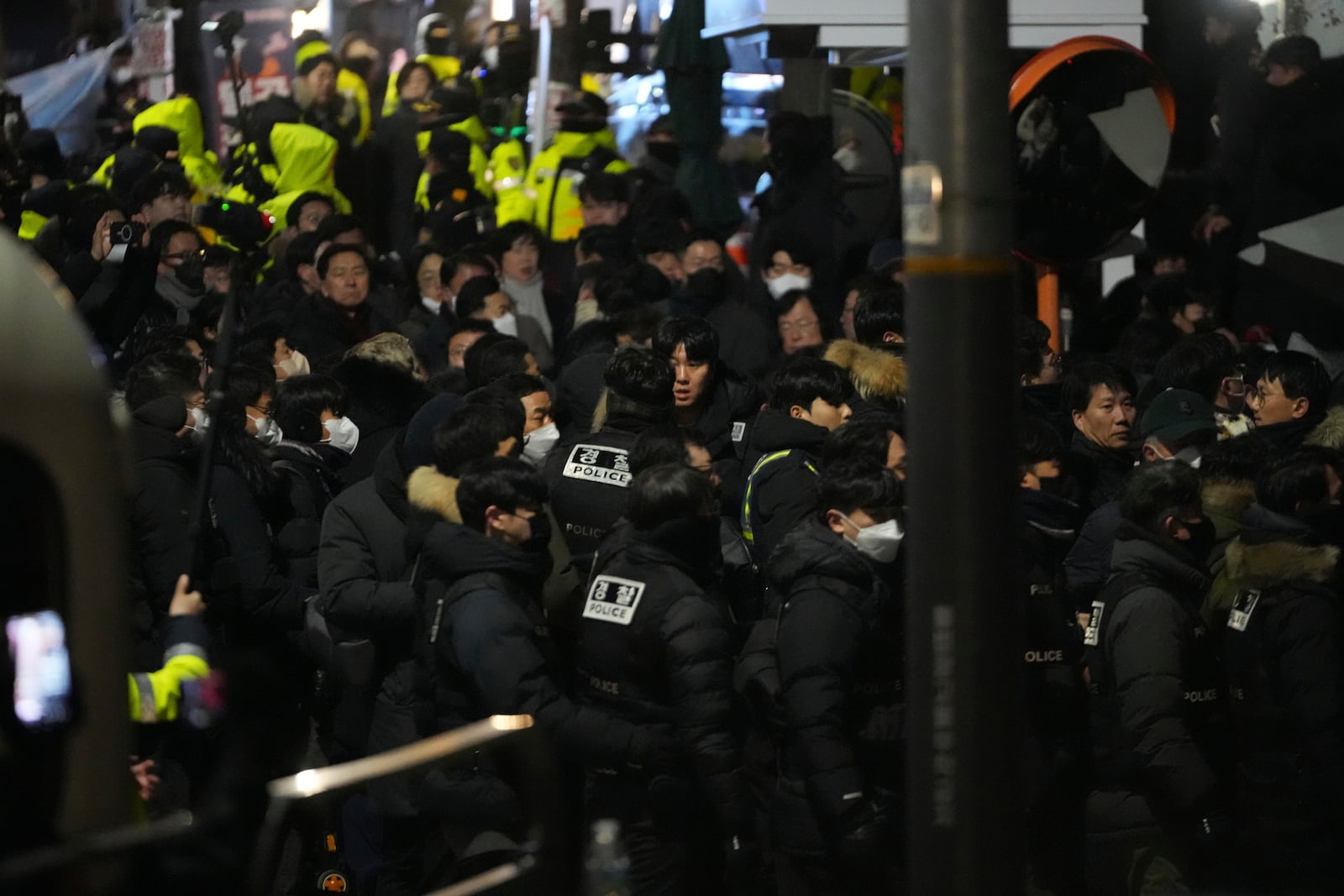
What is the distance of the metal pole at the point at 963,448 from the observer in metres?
4.21

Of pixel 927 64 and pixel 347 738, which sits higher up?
pixel 927 64

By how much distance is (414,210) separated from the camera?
48.5ft

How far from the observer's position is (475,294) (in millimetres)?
10820

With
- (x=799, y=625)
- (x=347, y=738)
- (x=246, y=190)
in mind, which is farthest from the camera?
(x=246, y=190)

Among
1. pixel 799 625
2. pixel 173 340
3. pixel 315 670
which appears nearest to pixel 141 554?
pixel 315 670

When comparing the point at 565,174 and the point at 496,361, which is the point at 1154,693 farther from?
the point at 565,174

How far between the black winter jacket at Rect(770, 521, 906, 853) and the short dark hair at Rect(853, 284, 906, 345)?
8.89ft

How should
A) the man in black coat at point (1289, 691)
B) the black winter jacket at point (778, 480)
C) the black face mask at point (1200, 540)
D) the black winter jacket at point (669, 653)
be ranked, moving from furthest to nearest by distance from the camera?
the black winter jacket at point (778, 480) → the black face mask at point (1200, 540) → the man in black coat at point (1289, 691) → the black winter jacket at point (669, 653)

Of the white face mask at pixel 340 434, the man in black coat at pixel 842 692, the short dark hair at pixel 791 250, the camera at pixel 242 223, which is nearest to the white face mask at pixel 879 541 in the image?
the man in black coat at pixel 842 692

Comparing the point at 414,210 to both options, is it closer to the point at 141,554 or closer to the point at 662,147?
the point at 662,147

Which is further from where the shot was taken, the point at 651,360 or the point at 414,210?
the point at 414,210

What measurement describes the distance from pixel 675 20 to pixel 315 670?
23.3ft

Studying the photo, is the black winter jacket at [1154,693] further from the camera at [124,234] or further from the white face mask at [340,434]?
the camera at [124,234]

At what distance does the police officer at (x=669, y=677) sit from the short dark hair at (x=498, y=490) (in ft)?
1.02
